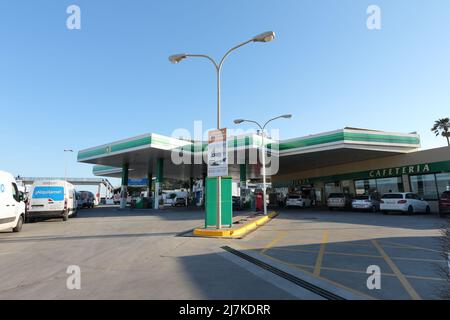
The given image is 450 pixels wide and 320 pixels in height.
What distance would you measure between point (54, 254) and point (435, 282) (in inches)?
355

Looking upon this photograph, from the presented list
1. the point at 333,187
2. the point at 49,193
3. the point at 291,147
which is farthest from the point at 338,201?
the point at 49,193

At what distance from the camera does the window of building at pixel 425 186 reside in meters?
27.6

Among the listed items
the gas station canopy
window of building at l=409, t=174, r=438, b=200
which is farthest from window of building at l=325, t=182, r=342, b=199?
window of building at l=409, t=174, r=438, b=200

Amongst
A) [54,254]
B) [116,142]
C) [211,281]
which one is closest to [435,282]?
[211,281]

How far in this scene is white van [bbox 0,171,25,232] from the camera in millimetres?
12465

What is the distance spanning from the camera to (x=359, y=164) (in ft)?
115

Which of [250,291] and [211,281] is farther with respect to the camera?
[211,281]

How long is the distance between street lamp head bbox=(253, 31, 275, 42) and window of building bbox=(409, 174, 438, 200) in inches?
891

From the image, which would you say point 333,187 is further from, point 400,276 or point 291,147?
point 400,276

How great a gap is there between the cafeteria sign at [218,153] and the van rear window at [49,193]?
33.4ft

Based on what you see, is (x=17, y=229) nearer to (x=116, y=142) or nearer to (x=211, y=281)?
(x=211, y=281)

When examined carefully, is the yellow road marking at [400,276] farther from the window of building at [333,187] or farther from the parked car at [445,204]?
the window of building at [333,187]

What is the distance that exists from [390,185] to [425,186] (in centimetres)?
344

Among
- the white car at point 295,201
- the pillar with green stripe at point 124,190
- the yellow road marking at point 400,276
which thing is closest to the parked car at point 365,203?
the white car at point 295,201
